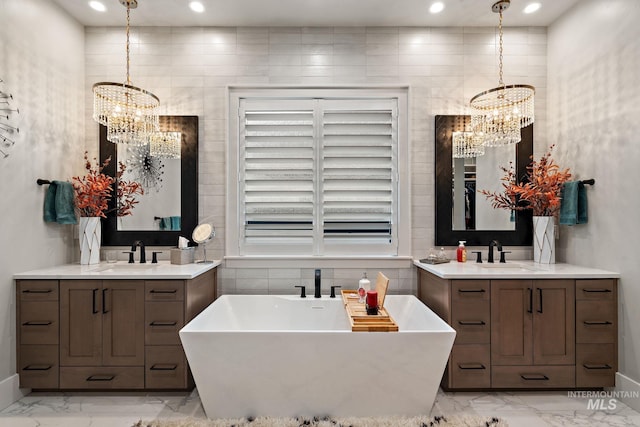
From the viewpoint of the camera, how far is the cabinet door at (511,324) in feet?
7.96

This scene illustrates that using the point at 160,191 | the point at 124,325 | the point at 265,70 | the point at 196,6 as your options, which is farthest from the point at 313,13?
the point at 124,325

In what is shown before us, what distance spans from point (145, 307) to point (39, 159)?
4.71 feet

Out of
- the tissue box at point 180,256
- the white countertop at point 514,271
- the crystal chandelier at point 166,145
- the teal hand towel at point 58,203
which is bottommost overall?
the white countertop at point 514,271

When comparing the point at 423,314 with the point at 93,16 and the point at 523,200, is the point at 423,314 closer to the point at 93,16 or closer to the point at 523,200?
the point at 523,200

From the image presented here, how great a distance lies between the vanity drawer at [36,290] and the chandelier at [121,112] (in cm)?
114

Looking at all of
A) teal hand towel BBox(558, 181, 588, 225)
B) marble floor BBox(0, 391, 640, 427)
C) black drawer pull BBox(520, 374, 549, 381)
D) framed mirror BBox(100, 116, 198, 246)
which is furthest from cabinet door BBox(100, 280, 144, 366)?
teal hand towel BBox(558, 181, 588, 225)

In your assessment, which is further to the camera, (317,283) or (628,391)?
(317,283)

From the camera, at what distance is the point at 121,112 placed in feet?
8.23

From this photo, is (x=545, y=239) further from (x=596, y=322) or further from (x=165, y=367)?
(x=165, y=367)

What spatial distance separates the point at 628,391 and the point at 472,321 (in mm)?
1108

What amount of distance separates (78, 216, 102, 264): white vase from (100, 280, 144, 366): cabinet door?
0.63 meters

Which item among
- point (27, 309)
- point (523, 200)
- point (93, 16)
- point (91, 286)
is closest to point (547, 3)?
point (523, 200)

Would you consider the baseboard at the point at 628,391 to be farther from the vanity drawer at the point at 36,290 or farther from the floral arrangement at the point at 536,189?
the vanity drawer at the point at 36,290

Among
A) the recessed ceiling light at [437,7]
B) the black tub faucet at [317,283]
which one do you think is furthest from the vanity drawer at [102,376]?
the recessed ceiling light at [437,7]
